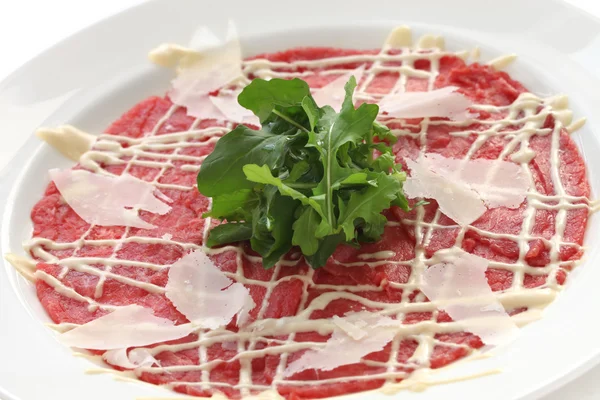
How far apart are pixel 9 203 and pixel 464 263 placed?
9.73 ft

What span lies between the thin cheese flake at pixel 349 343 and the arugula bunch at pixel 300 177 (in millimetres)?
449

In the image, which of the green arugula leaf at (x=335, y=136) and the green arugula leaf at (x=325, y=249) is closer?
the green arugula leaf at (x=335, y=136)

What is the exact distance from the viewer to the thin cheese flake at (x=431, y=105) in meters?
5.18

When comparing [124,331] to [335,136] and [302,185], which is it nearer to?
[302,185]

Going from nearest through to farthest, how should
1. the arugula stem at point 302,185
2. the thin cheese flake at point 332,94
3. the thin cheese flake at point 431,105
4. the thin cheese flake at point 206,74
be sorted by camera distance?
1. the arugula stem at point 302,185
2. the thin cheese flake at point 431,105
3. the thin cheese flake at point 332,94
4. the thin cheese flake at point 206,74

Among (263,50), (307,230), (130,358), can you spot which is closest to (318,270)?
(307,230)

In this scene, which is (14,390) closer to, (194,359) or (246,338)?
(194,359)

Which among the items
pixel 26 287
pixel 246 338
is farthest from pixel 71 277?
pixel 246 338

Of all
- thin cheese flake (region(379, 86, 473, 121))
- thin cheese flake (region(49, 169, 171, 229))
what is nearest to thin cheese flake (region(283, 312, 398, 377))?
thin cheese flake (region(49, 169, 171, 229))

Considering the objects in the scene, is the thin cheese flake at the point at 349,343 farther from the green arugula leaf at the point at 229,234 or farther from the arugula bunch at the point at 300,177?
the green arugula leaf at the point at 229,234

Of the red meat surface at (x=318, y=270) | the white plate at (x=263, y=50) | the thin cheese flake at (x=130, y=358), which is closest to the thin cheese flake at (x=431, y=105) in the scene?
the red meat surface at (x=318, y=270)

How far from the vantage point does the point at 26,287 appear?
455cm

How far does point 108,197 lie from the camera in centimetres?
504

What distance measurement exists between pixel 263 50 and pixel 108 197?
6.39 ft
